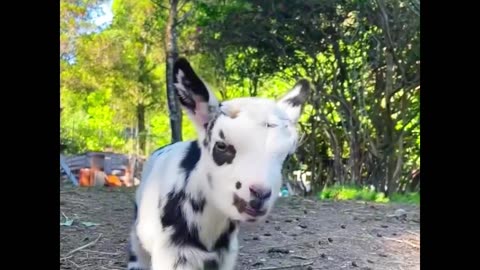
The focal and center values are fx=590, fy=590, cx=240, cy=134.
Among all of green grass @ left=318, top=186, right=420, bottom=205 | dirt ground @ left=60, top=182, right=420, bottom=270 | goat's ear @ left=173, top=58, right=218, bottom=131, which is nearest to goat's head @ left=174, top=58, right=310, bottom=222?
goat's ear @ left=173, top=58, right=218, bottom=131

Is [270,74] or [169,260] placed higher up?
[270,74]

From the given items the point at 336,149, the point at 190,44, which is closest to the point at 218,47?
the point at 190,44

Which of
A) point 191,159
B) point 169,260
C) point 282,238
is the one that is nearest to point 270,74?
point 282,238

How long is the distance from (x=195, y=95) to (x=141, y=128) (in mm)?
496

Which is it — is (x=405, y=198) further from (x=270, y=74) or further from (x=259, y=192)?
(x=259, y=192)

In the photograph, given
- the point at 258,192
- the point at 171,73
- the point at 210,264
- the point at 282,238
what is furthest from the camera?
the point at 282,238

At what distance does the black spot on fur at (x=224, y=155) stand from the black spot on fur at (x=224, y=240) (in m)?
0.12

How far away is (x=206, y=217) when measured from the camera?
95 cm

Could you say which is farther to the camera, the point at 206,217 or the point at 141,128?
the point at 141,128

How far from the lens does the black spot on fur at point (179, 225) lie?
95cm

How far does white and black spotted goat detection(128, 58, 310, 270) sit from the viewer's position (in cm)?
88

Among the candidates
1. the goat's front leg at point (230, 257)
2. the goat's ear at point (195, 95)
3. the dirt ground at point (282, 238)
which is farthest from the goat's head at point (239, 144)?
the dirt ground at point (282, 238)

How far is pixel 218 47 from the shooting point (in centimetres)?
153

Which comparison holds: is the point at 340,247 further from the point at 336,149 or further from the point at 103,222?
the point at 103,222
